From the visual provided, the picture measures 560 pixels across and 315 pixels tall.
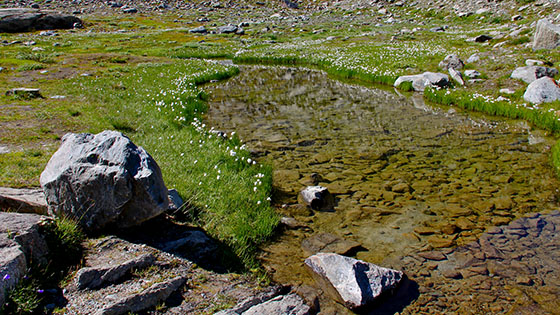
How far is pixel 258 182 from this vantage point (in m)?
8.59

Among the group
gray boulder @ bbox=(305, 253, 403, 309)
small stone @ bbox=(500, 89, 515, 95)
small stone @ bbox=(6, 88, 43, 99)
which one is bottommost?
small stone @ bbox=(500, 89, 515, 95)

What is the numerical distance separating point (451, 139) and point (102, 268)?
444 inches

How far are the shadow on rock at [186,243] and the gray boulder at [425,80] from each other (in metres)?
16.7

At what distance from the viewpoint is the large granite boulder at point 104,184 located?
555 cm

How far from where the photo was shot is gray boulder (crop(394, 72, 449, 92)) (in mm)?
19703

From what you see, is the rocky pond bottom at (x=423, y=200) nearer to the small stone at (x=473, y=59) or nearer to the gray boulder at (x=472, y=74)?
the gray boulder at (x=472, y=74)

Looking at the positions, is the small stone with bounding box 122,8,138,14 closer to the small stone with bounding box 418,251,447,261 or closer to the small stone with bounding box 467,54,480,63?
the small stone with bounding box 467,54,480,63

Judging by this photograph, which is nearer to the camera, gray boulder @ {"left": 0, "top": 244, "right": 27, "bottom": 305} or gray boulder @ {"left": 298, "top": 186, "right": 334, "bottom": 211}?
gray boulder @ {"left": 0, "top": 244, "right": 27, "bottom": 305}


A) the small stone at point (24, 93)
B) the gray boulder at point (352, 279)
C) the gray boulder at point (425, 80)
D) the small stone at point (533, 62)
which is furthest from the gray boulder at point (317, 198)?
the small stone at point (533, 62)

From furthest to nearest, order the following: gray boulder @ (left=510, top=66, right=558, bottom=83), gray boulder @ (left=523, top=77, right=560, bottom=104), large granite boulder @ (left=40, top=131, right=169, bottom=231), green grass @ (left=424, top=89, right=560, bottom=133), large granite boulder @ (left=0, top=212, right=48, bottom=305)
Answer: gray boulder @ (left=510, top=66, right=558, bottom=83) → gray boulder @ (left=523, top=77, right=560, bottom=104) → green grass @ (left=424, top=89, right=560, bottom=133) → large granite boulder @ (left=40, top=131, right=169, bottom=231) → large granite boulder @ (left=0, top=212, right=48, bottom=305)

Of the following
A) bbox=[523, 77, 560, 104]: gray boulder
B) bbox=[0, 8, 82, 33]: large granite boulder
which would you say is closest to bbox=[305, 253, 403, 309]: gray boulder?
bbox=[523, 77, 560, 104]: gray boulder

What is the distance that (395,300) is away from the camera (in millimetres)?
5520

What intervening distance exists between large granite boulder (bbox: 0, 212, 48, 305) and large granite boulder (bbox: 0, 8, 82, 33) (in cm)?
7276

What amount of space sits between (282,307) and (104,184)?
3021 mm
